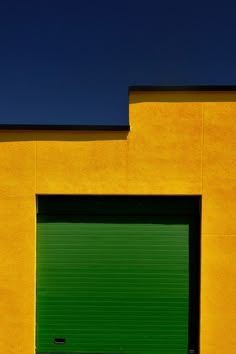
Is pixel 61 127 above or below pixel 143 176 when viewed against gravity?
above

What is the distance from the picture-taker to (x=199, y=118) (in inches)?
264

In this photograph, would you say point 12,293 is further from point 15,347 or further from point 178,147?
point 178,147

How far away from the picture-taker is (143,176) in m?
6.69

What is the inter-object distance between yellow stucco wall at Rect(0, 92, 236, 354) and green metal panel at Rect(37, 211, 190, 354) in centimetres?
37

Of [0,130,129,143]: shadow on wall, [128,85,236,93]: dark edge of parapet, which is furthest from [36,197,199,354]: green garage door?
[128,85,236,93]: dark edge of parapet

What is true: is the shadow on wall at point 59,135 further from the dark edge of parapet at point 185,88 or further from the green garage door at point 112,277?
the green garage door at point 112,277

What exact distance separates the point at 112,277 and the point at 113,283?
119 millimetres

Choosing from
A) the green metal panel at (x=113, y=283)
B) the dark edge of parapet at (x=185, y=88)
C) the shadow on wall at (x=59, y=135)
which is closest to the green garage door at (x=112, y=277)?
the green metal panel at (x=113, y=283)

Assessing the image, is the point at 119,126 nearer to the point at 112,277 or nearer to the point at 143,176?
the point at 143,176

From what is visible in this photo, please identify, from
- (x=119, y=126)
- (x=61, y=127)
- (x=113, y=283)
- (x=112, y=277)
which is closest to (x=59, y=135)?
(x=61, y=127)

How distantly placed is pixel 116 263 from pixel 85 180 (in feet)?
5.86

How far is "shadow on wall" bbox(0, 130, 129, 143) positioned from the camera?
6.76 meters

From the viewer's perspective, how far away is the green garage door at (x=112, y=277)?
22.6 feet

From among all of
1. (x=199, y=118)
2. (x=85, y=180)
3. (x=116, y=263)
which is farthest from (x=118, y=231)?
(x=199, y=118)
